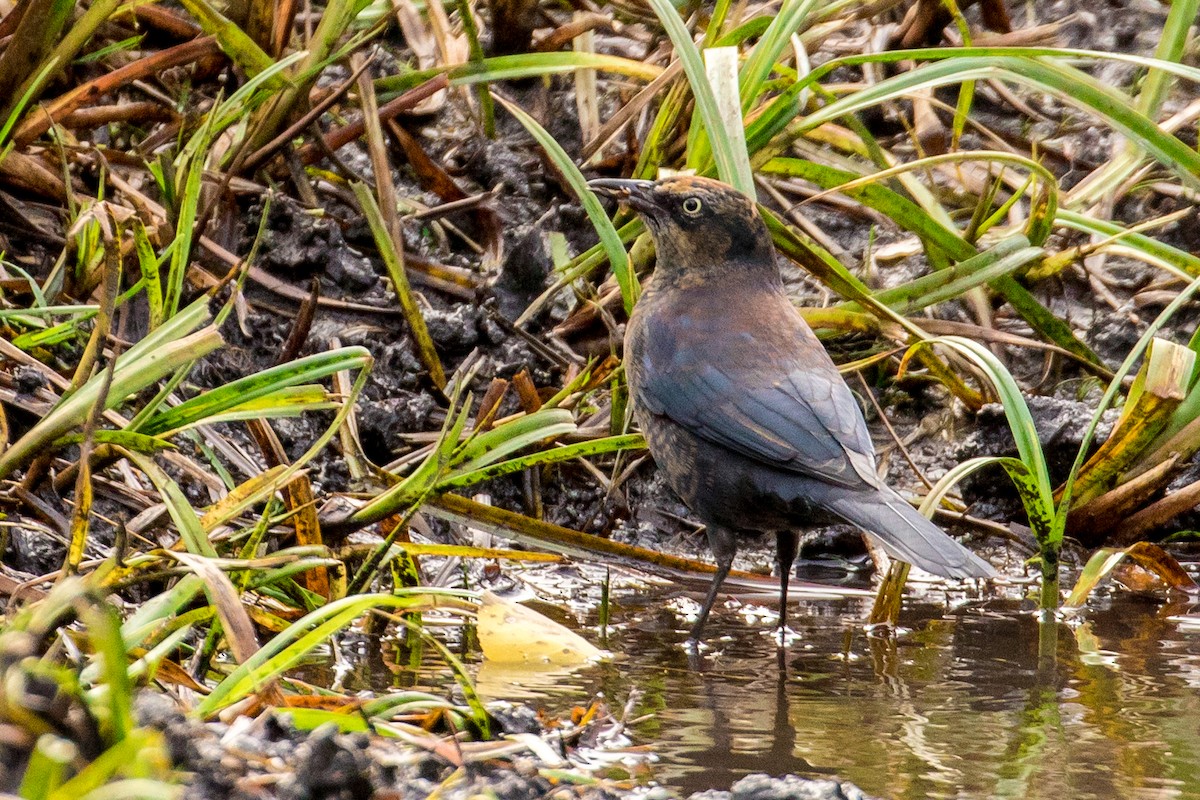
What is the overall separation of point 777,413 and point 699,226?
2.65ft

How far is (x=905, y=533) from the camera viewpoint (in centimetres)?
349

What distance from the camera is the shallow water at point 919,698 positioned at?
106 inches

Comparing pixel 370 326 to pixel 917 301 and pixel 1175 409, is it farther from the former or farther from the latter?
pixel 1175 409

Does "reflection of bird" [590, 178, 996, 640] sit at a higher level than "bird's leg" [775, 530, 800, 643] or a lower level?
higher

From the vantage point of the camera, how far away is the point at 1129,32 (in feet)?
22.4

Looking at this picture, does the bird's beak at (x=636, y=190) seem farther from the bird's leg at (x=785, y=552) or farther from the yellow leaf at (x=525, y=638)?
the yellow leaf at (x=525, y=638)

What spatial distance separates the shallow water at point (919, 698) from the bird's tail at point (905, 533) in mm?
272

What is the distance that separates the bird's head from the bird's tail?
1018 mm

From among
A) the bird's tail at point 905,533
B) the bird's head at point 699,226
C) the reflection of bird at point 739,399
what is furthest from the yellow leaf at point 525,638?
the bird's head at point 699,226

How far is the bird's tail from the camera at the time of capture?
3379 mm

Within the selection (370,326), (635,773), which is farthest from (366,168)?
(635,773)

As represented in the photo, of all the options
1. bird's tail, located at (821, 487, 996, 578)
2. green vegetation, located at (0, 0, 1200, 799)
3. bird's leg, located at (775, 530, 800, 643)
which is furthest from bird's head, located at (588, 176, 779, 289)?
bird's tail, located at (821, 487, 996, 578)

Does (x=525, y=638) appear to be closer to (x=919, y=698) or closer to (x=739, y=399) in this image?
(x=919, y=698)

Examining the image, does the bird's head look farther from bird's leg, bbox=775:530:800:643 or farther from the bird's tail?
the bird's tail
